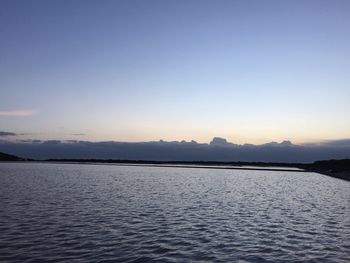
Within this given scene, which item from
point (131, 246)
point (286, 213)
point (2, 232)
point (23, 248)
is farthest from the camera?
point (286, 213)

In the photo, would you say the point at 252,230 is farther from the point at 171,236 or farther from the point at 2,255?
the point at 2,255

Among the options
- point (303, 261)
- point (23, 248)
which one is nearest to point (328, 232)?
point (303, 261)

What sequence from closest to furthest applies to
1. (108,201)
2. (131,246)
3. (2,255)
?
(2,255) < (131,246) < (108,201)

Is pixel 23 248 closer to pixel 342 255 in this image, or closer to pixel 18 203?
pixel 342 255

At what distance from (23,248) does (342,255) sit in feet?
47.9

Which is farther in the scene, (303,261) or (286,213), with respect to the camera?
(286,213)

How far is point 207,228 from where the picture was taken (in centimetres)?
2584

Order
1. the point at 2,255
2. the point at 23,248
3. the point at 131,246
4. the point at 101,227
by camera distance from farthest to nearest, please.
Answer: the point at 101,227 < the point at 131,246 < the point at 23,248 < the point at 2,255

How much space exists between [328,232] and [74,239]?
602 inches

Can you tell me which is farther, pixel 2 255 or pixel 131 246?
pixel 131 246

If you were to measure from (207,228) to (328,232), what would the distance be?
7.46 metres

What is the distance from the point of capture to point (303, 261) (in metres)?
18.1

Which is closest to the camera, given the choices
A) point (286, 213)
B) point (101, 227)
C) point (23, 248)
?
point (23, 248)

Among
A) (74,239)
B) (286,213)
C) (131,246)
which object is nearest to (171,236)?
(131,246)
